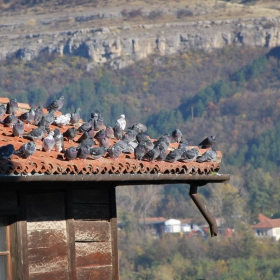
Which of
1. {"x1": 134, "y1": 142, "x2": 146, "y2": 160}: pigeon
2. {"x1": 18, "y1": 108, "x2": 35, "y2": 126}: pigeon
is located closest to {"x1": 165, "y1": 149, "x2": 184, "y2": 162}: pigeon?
{"x1": 134, "y1": 142, "x2": 146, "y2": 160}: pigeon

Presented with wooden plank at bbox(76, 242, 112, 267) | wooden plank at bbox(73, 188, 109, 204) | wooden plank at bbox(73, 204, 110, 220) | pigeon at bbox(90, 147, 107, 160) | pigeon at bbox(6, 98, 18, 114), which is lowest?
wooden plank at bbox(76, 242, 112, 267)

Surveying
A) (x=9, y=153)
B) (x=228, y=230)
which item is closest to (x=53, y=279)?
(x=9, y=153)

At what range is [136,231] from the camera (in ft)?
473

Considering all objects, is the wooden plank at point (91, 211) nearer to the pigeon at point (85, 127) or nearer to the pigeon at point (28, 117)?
the pigeon at point (85, 127)

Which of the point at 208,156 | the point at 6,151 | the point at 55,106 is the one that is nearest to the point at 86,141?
the point at 6,151

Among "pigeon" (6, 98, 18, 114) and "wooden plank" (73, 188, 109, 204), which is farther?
"pigeon" (6, 98, 18, 114)

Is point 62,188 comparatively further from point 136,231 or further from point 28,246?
point 136,231

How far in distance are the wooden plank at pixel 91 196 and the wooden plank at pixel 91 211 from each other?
5cm

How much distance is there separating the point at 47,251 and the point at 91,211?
2.71 ft

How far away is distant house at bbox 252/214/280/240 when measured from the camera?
144500 millimetres

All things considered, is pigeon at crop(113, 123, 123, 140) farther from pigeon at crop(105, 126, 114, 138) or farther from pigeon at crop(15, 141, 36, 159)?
pigeon at crop(15, 141, 36, 159)

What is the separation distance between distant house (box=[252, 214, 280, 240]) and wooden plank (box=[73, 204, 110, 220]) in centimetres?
13041

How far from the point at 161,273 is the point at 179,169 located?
94.6 m

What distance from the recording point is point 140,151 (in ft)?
39.7
